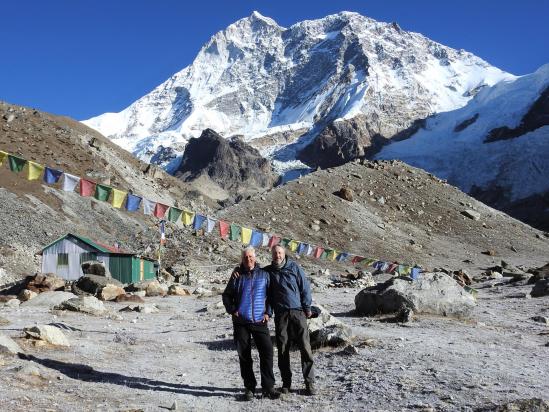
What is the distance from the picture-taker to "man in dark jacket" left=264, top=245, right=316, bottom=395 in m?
8.95

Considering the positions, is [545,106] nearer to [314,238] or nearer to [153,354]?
[314,238]

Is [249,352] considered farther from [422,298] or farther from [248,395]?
[422,298]

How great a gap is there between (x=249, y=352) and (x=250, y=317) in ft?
1.71

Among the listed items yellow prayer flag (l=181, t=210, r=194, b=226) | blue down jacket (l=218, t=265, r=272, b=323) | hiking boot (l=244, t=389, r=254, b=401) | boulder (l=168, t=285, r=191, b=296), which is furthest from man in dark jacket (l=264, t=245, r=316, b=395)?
Answer: boulder (l=168, t=285, r=191, b=296)

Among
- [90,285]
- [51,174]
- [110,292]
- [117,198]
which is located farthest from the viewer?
[90,285]

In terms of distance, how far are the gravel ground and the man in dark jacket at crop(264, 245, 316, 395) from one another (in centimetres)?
44

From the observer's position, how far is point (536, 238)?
6372cm

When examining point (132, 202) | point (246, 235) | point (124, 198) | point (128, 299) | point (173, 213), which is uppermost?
point (124, 198)

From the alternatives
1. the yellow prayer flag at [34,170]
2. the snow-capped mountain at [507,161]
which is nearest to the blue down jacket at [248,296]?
the yellow prayer flag at [34,170]

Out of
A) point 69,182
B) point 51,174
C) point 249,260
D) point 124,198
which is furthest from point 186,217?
point 249,260

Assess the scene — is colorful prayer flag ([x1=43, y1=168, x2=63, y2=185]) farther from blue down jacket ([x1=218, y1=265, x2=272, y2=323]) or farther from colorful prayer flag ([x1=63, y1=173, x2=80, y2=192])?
blue down jacket ([x1=218, y1=265, x2=272, y2=323])

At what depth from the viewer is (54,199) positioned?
55062 mm

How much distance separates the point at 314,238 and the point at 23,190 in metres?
26.8

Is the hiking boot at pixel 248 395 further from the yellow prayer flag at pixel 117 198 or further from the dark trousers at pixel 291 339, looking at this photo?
the yellow prayer flag at pixel 117 198
